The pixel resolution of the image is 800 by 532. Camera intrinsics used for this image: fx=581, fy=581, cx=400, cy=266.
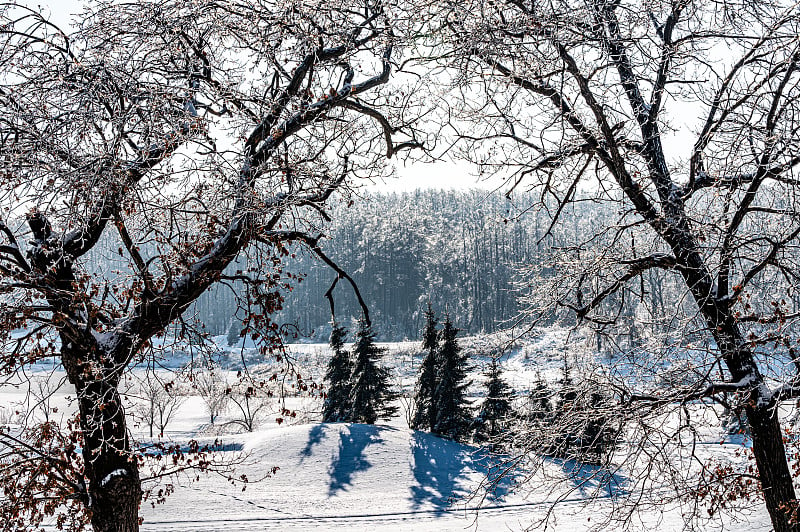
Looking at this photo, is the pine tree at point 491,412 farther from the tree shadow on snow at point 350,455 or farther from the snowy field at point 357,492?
the tree shadow on snow at point 350,455

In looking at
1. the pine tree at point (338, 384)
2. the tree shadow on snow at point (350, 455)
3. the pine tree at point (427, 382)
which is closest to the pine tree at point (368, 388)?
the pine tree at point (338, 384)

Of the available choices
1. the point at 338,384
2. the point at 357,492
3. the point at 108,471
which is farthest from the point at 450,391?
the point at 108,471

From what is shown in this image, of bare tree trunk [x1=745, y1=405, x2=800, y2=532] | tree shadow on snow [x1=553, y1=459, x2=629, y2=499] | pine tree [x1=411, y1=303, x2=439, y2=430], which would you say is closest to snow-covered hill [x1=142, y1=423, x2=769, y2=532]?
pine tree [x1=411, y1=303, x2=439, y2=430]

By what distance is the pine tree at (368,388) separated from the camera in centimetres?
2662

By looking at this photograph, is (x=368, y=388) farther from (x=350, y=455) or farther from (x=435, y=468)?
(x=435, y=468)

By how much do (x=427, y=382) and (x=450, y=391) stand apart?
1.22 meters

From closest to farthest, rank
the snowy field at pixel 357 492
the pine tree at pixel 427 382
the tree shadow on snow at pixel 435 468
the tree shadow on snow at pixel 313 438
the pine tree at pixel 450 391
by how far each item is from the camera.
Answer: the snowy field at pixel 357 492 < the tree shadow on snow at pixel 435 468 < the tree shadow on snow at pixel 313 438 < the pine tree at pixel 450 391 < the pine tree at pixel 427 382

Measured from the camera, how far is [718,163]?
4586 mm

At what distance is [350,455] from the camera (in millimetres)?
23016

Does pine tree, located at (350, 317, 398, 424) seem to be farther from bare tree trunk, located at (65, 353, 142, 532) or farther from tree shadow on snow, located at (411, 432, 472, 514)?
bare tree trunk, located at (65, 353, 142, 532)

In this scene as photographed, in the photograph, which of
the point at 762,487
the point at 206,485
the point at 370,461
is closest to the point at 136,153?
the point at 762,487

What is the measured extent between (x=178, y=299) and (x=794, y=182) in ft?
14.5

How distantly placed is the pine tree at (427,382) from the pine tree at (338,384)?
340cm

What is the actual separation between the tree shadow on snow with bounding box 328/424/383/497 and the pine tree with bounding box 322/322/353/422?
2.73 metres
